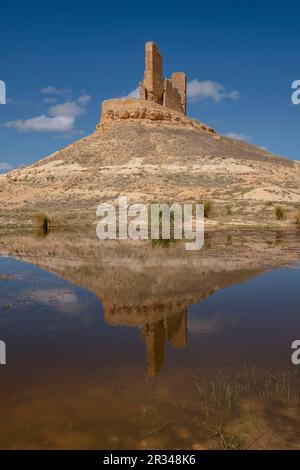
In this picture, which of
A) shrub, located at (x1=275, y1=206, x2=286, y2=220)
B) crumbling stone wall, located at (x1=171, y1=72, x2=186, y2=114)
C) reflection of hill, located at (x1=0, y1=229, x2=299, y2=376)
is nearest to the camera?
reflection of hill, located at (x1=0, y1=229, x2=299, y2=376)

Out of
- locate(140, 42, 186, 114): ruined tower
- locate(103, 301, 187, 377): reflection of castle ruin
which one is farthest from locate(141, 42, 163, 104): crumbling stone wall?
locate(103, 301, 187, 377): reflection of castle ruin

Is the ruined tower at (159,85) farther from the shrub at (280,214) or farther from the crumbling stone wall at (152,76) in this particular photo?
the shrub at (280,214)

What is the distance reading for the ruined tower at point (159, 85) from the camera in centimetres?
6093

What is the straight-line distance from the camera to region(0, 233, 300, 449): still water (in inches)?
164

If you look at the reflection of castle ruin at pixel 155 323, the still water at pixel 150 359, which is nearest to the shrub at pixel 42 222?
the still water at pixel 150 359

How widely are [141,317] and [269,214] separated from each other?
22.9 metres

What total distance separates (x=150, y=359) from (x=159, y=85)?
63.2 m

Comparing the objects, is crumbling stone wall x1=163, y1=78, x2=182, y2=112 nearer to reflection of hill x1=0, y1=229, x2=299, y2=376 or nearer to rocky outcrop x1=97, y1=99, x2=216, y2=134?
rocky outcrop x1=97, y1=99, x2=216, y2=134

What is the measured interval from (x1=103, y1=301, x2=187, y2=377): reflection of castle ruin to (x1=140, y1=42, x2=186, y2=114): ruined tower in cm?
5788

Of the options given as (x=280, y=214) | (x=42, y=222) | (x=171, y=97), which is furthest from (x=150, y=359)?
(x=171, y=97)

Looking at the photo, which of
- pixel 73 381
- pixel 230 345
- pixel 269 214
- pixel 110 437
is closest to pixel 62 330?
pixel 73 381

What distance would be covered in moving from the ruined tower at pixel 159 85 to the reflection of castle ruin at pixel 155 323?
5788cm

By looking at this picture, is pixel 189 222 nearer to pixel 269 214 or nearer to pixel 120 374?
pixel 269 214

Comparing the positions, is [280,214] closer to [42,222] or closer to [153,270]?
[42,222]
